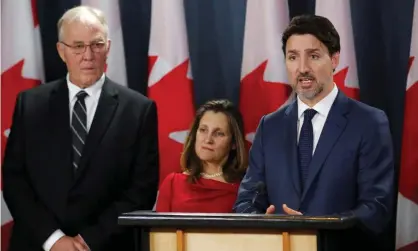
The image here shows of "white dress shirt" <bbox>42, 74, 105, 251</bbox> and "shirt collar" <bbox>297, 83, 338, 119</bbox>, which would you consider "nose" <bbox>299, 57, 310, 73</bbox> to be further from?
"white dress shirt" <bbox>42, 74, 105, 251</bbox>

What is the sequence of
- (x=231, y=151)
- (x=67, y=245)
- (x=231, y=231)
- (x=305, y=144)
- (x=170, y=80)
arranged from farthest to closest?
(x=170, y=80) < (x=231, y=151) < (x=67, y=245) < (x=305, y=144) < (x=231, y=231)

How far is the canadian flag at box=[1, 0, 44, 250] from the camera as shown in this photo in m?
3.91

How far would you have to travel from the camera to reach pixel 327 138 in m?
2.86

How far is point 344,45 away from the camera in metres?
3.63

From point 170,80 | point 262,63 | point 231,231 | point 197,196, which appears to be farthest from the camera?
point 170,80

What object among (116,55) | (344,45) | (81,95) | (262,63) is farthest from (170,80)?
(344,45)

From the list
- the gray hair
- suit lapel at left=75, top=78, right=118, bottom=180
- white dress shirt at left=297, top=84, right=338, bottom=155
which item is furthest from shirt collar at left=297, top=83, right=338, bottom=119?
the gray hair

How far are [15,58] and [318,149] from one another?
1.70 meters

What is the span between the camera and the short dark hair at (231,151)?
137 inches

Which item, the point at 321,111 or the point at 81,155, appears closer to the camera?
the point at 321,111

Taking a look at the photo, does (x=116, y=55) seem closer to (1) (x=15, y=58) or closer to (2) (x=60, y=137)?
(1) (x=15, y=58)

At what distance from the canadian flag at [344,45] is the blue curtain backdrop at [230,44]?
27 millimetres

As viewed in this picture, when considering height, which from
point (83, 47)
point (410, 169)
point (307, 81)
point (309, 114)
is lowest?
point (410, 169)

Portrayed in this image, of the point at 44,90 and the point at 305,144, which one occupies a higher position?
the point at 44,90
